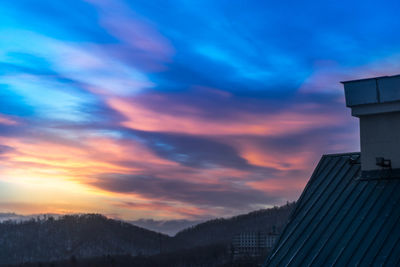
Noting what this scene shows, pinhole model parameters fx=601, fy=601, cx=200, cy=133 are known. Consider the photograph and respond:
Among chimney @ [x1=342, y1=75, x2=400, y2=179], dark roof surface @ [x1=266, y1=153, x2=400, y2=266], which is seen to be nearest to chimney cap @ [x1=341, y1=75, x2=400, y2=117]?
chimney @ [x1=342, y1=75, x2=400, y2=179]

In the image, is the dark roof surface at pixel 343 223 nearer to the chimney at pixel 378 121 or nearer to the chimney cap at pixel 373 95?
the chimney at pixel 378 121

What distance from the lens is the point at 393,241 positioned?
14.6 metres

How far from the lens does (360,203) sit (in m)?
16.4

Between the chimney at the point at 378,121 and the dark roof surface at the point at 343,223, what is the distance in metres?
0.42

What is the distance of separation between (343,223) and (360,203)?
0.82m

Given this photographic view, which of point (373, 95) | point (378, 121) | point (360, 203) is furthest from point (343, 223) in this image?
point (373, 95)

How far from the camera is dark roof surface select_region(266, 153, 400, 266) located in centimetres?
1479

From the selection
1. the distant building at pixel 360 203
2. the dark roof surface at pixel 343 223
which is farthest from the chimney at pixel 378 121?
the dark roof surface at pixel 343 223

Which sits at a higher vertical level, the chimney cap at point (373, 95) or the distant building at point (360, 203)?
the chimney cap at point (373, 95)

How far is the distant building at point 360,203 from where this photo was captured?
49.5 feet

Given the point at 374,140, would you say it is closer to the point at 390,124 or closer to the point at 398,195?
the point at 390,124

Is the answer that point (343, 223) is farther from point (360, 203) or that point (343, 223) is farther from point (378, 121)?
point (378, 121)

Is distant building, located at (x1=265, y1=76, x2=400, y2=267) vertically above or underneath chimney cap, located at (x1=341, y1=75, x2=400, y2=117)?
underneath

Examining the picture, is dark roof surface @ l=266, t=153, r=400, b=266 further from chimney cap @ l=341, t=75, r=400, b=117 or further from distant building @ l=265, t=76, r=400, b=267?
→ chimney cap @ l=341, t=75, r=400, b=117
